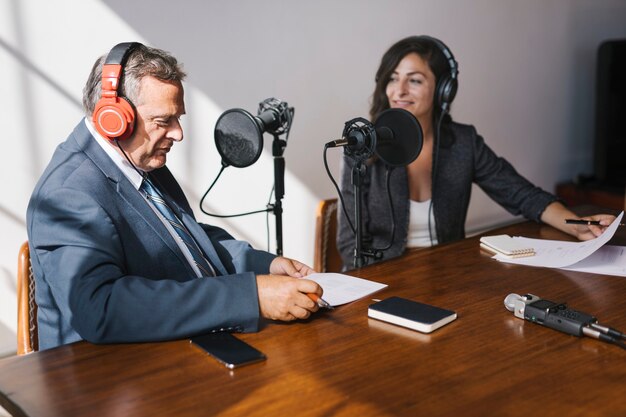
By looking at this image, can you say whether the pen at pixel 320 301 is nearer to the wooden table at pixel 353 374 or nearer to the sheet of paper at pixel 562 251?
the wooden table at pixel 353 374

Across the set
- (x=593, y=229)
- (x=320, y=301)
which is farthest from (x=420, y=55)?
(x=320, y=301)

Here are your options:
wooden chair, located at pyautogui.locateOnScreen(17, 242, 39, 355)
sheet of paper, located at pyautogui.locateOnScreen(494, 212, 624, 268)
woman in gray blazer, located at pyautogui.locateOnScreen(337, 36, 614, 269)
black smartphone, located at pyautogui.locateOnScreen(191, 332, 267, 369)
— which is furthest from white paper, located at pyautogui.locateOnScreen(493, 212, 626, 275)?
wooden chair, located at pyautogui.locateOnScreen(17, 242, 39, 355)

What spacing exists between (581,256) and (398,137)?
58 centimetres

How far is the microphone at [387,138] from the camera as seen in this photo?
1723mm

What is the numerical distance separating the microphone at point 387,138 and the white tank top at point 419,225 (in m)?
0.71

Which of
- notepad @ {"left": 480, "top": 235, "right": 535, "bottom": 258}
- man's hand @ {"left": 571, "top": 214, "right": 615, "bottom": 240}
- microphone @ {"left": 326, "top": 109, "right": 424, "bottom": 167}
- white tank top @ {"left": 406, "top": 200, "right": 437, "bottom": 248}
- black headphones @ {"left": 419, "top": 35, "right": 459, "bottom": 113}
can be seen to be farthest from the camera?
white tank top @ {"left": 406, "top": 200, "right": 437, "bottom": 248}

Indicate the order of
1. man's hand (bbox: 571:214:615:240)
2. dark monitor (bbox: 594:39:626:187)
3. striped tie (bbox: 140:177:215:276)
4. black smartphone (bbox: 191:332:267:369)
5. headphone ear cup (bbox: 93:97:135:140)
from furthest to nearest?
dark monitor (bbox: 594:39:626:187), man's hand (bbox: 571:214:615:240), striped tie (bbox: 140:177:215:276), headphone ear cup (bbox: 93:97:135:140), black smartphone (bbox: 191:332:267:369)

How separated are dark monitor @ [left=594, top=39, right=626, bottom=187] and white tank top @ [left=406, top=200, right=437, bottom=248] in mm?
2238

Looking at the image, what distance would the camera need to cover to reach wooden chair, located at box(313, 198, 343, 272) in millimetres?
2418

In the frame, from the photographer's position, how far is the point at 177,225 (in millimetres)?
1643

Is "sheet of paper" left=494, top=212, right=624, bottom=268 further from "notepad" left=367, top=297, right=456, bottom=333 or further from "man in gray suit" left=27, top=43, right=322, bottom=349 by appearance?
"man in gray suit" left=27, top=43, right=322, bottom=349

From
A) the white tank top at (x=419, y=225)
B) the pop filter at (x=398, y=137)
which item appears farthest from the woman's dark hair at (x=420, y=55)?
the pop filter at (x=398, y=137)

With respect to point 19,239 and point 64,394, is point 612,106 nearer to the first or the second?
point 19,239

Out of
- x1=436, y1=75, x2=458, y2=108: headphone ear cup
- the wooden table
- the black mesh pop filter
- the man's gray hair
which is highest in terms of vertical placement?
the man's gray hair
